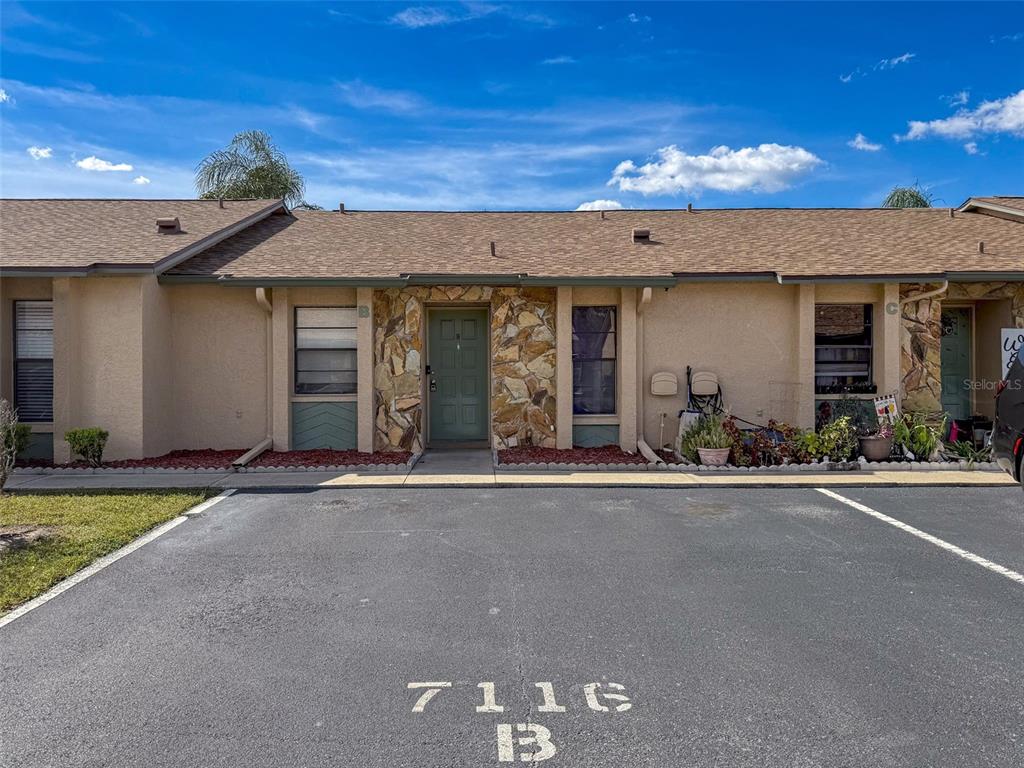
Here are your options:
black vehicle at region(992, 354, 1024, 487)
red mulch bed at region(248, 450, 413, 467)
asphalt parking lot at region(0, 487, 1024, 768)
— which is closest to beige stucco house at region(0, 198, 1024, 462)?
red mulch bed at region(248, 450, 413, 467)

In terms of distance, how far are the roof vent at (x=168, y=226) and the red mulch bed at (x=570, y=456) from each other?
7.09m

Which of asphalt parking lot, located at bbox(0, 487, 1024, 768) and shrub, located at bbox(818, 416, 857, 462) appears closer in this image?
asphalt parking lot, located at bbox(0, 487, 1024, 768)

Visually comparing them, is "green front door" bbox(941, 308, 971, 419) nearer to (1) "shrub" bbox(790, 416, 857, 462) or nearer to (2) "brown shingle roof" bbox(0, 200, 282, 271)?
(1) "shrub" bbox(790, 416, 857, 462)

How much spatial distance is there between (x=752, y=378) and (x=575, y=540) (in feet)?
19.7

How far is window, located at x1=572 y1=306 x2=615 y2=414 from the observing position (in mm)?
10742

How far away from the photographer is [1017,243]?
11.5 meters

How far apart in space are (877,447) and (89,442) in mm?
11218

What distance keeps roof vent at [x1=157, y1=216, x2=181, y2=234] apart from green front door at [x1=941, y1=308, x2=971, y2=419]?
44.1 feet

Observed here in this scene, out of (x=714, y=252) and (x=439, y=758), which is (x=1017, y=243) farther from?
(x=439, y=758)

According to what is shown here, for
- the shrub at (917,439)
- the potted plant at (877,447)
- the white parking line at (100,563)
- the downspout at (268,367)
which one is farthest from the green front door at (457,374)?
the shrub at (917,439)

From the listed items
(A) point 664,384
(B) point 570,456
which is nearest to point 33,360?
(B) point 570,456

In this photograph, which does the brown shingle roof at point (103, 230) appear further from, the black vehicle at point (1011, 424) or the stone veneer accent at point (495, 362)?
the black vehicle at point (1011, 424)

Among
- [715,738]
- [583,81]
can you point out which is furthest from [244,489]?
[583,81]

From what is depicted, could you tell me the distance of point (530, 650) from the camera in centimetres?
368
